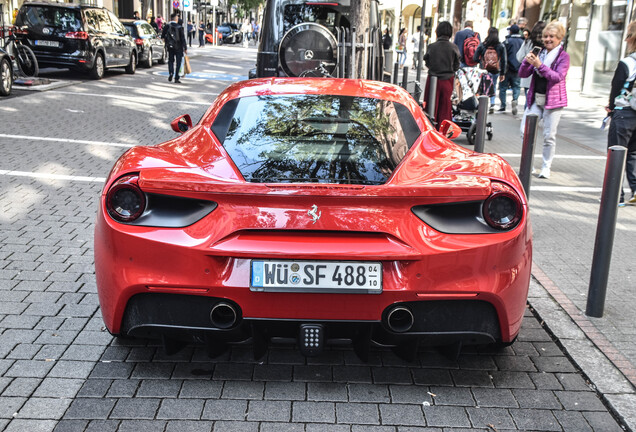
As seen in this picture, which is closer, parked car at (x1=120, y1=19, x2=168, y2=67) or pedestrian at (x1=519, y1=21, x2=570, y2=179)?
pedestrian at (x1=519, y1=21, x2=570, y2=179)

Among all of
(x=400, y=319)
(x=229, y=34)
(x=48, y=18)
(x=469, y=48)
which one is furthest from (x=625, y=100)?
(x=229, y=34)

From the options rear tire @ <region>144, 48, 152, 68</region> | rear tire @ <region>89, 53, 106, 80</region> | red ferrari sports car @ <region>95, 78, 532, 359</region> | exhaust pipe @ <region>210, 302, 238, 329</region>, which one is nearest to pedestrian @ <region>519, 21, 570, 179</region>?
red ferrari sports car @ <region>95, 78, 532, 359</region>

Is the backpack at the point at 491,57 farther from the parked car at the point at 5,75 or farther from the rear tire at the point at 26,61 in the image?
the rear tire at the point at 26,61

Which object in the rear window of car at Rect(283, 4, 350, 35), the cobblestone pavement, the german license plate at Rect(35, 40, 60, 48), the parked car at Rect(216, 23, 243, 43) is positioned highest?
the rear window of car at Rect(283, 4, 350, 35)

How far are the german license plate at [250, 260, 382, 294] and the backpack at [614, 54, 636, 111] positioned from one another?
200 inches

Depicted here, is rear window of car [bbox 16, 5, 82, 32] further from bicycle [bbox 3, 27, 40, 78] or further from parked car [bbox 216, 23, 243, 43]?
parked car [bbox 216, 23, 243, 43]

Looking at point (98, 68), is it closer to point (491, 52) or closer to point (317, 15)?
point (317, 15)

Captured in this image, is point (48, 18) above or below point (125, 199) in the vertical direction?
above

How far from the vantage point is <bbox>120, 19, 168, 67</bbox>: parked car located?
25.7 metres

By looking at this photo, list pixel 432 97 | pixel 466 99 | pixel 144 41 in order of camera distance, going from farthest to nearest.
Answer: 1. pixel 144 41
2. pixel 466 99
3. pixel 432 97

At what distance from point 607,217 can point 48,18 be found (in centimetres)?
1808

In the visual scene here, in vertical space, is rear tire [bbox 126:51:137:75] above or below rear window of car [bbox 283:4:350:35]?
below

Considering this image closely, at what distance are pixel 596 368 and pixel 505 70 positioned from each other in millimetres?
12892

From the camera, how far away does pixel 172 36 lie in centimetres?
1991
